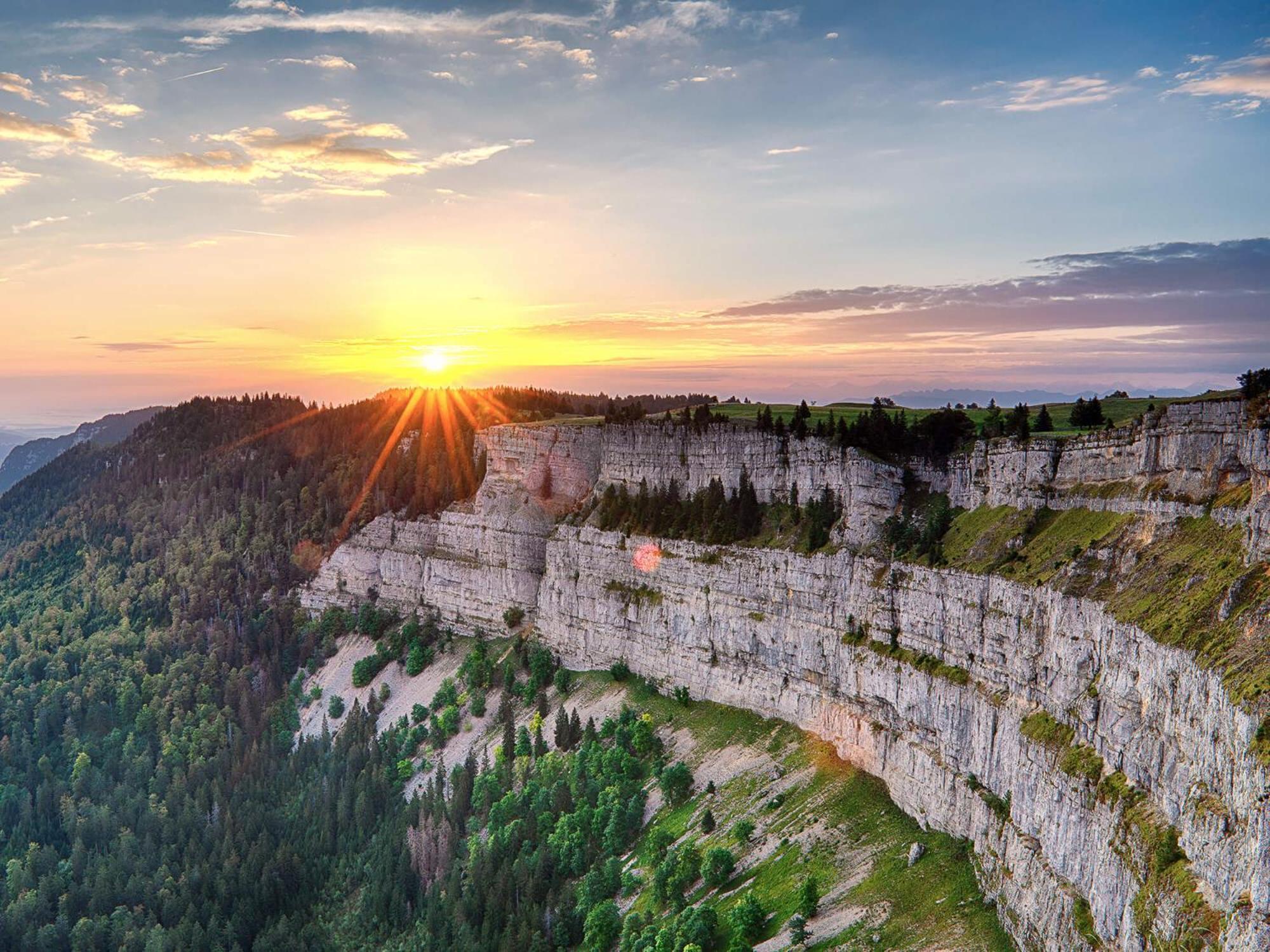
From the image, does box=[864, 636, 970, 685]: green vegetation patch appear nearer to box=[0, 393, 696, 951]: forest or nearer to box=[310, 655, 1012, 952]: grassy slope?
box=[310, 655, 1012, 952]: grassy slope

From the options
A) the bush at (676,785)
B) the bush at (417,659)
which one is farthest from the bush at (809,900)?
the bush at (417,659)

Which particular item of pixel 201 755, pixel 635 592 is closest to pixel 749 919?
pixel 635 592

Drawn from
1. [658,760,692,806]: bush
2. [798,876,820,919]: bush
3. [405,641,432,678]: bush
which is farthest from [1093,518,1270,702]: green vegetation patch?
[405,641,432,678]: bush

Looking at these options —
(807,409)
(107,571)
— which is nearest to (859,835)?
(807,409)

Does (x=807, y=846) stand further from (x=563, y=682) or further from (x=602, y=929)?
(x=563, y=682)

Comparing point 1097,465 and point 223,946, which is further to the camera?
point 223,946

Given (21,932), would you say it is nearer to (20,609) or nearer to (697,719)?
(697,719)
